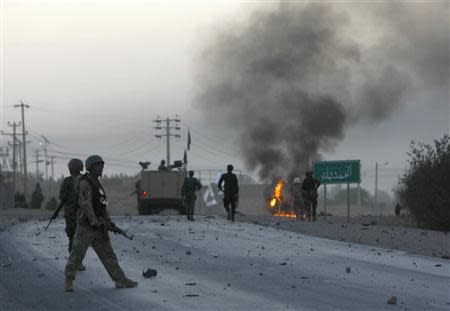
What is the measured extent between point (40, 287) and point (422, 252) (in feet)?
33.1

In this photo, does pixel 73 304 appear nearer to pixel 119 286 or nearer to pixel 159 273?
pixel 119 286

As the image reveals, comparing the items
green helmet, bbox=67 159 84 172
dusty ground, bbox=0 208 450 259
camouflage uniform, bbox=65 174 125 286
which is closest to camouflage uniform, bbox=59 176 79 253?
green helmet, bbox=67 159 84 172

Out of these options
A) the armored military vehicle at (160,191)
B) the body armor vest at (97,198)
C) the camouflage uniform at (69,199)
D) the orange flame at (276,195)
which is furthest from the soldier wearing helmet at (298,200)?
the orange flame at (276,195)

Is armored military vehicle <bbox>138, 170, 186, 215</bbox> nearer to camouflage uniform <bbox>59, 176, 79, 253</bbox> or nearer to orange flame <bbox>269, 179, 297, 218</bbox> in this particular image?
orange flame <bbox>269, 179, 297, 218</bbox>

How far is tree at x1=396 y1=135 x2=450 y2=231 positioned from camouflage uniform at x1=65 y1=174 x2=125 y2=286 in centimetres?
2092

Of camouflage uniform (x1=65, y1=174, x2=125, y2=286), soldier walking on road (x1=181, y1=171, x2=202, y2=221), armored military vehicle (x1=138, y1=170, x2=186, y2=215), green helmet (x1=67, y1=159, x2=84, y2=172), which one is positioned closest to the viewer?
camouflage uniform (x1=65, y1=174, x2=125, y2=286)

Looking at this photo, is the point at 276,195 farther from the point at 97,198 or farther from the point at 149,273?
the point at 97,198

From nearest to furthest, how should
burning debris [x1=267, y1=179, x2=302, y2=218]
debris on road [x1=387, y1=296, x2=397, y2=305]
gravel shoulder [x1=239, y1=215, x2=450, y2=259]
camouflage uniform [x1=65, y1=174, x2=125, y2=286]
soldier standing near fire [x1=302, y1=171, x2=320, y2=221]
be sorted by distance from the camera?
debris on road [x1=387, y1=296, x2=397, y2=305] < camouflage uniform [x1=65, y1=174, x2=125, y2=286] < gravel shoulder [x1=239, y1=215, x2=450, y2=259] < soldier standing near fire [x1=302, y1=171, x2=320, y2=221] < burning debris [x1=267, y1=179, x2=302, y2=218]

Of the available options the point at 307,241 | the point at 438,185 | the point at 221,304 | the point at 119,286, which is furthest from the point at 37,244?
the point at 438,185

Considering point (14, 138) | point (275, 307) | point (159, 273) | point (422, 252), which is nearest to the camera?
point (275, 307)

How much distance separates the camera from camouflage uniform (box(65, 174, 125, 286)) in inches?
480

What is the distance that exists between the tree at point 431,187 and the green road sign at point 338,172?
265 centimetres

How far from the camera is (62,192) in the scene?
50.7ft

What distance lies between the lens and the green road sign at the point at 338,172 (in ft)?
102
